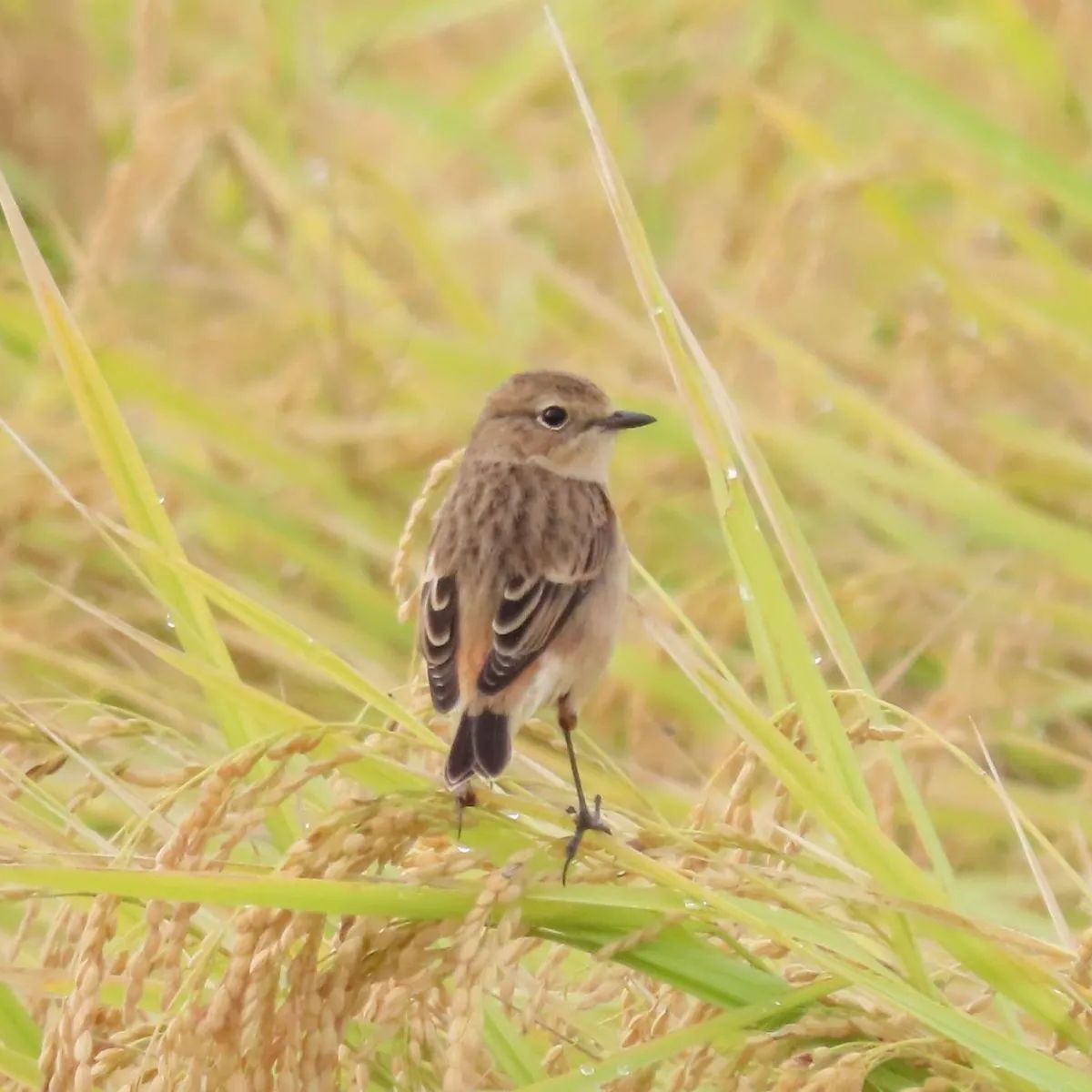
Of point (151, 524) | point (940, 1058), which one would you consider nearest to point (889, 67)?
point (151, 524)

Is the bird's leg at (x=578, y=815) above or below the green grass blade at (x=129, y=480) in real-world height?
below

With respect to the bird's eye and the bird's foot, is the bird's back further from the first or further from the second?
the bird's foot

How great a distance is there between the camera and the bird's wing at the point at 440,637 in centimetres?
302

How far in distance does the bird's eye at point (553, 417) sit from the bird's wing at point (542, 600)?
59cm

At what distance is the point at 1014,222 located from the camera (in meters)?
5.11

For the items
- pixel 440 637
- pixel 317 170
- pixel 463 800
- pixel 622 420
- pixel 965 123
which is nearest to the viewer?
pixel 463 800

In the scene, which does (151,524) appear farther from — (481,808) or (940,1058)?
(940,1058)

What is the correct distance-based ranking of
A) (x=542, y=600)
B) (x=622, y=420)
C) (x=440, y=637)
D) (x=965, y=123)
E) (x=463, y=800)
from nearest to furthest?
(x=463, y=800), (x=440, y=637), (x=542, y=600), (x=622, y=420), (x=965, y=123)

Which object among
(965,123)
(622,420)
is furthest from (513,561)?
(965,123)

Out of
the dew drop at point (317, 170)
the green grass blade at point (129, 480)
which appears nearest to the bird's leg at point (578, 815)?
the green grass blade at point (129, 480)

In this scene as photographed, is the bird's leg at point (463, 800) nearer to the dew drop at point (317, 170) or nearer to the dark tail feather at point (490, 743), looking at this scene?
the dark tail feather at point (490, 743)

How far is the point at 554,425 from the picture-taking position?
4305 mm

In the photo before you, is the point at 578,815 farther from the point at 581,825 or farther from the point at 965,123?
the point at 965,123

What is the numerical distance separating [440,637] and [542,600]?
27cm
